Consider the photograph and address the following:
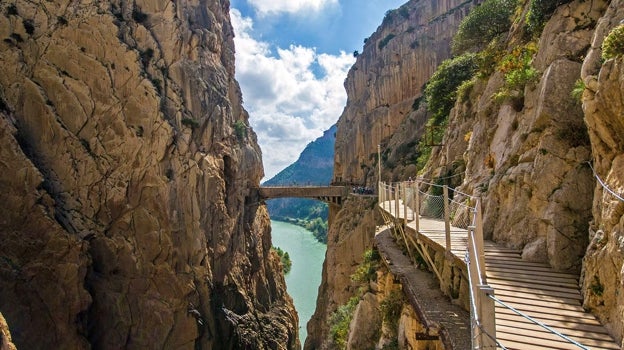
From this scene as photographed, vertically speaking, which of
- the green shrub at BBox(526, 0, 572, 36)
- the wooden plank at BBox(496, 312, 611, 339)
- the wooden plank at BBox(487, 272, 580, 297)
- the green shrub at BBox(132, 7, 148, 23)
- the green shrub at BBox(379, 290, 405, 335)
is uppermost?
the green shrub at BBox(132, 7, 148, 23)

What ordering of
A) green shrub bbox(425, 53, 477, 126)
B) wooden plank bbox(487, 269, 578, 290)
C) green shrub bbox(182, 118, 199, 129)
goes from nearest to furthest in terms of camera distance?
wooden plank bbox(487, 269, 578, 290) < green shrub bbox(425, 53, 477, 126) < green shrub bbox(182, 118, 199, 129)

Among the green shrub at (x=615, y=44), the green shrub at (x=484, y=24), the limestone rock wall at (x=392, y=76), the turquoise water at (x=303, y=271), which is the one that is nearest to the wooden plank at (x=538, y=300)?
the green shrub at (x=615, y=44)

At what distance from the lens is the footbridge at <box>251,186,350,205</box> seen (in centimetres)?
3444

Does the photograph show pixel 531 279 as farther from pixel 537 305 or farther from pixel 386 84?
pixel 386 84

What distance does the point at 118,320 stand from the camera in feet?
73.7

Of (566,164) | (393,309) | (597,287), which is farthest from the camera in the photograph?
(393,309)

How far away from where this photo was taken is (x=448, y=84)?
22.8m

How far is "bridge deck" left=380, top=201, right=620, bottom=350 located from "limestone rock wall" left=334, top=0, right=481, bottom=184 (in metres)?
31.8

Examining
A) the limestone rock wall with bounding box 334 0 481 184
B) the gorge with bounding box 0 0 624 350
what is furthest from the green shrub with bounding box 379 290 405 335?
the limestone rock wall with bounding box 334 0 481 184

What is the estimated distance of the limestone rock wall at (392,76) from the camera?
41.3 metres

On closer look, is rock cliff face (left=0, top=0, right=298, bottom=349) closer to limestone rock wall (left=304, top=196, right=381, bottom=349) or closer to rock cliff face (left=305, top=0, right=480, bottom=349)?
limestone rock wall (left=304, top=196, right=381, bottom=349)

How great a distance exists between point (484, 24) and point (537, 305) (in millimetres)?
27027

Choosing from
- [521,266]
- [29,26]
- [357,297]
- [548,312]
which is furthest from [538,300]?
[29,26]

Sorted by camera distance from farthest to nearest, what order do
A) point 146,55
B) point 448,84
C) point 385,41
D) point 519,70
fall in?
point 385,41, point 146,55, point 448,84, point 519,70
